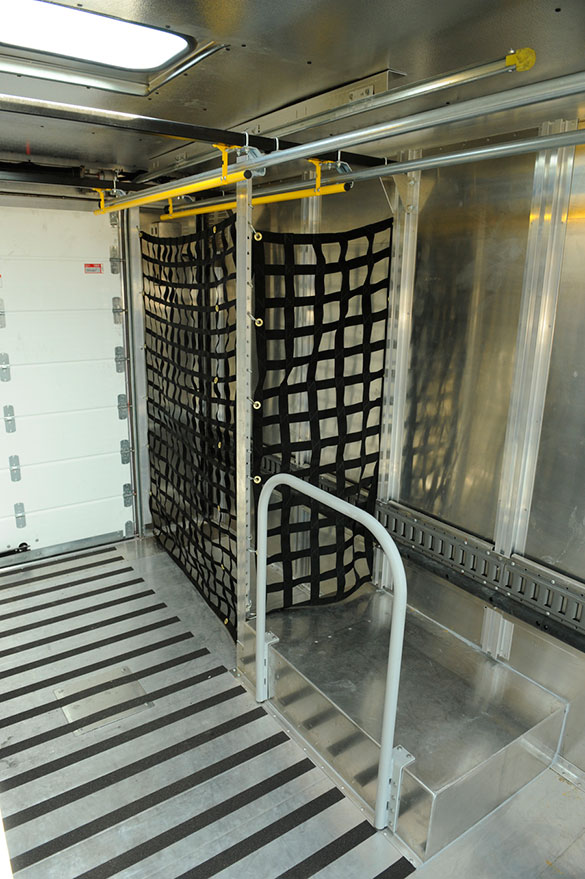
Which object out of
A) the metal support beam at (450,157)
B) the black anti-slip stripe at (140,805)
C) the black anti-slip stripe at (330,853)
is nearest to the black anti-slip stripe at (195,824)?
the black anti-slip stripe at (140,805)

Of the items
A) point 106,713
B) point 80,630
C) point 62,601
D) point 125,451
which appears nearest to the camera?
point 106,713

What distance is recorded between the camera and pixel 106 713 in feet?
10.1

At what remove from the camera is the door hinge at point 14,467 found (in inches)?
173

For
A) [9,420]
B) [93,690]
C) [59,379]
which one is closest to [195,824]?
[93,690]

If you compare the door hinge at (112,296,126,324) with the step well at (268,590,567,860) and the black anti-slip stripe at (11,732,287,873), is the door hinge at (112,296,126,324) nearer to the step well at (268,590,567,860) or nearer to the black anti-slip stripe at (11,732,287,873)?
the step well at (268,590,567,860)

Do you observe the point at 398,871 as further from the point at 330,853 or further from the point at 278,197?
the point at 278,197

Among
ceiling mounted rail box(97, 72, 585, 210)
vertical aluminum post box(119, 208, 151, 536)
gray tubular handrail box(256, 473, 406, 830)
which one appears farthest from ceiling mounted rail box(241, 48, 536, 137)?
vertical aluminum post box(119, 208, 151, 536)

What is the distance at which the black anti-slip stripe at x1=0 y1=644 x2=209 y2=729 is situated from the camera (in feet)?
10.00

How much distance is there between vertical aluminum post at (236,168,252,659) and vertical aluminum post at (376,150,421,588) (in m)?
0.89

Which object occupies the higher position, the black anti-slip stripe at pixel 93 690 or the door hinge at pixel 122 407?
the door hinge at pixel 122 407

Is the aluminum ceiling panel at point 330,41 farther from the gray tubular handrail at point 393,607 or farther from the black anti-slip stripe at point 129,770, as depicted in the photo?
the black anti-slip stripe at point 129,770

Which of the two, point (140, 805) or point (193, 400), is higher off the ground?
point (193, 400)

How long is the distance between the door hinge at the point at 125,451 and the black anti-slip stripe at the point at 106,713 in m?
2.03

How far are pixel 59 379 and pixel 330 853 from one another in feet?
11.4
